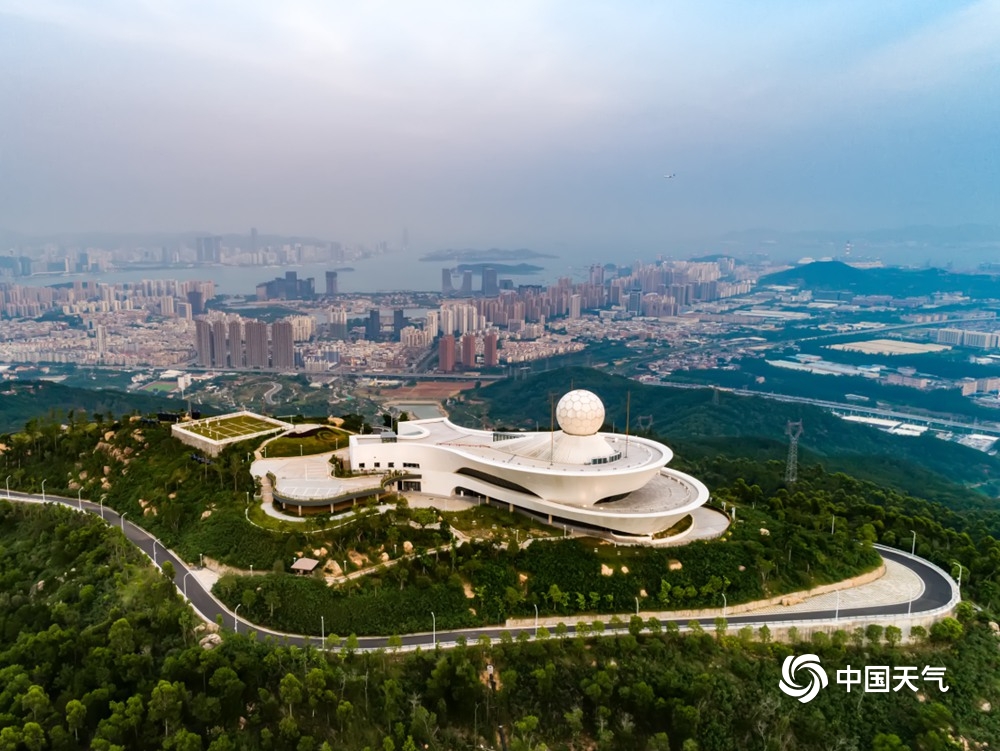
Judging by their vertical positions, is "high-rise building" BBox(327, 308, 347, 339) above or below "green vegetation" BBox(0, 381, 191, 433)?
above

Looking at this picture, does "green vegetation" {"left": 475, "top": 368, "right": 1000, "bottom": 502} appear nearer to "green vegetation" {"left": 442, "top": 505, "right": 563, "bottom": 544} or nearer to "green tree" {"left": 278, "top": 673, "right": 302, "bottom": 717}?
"green vegetation" {"left": 442, "top": 505, "right": 563, "bottom": 544}

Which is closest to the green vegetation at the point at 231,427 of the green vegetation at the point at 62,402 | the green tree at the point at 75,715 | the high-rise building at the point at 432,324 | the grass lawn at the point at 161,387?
the green tree at the point at 75,715

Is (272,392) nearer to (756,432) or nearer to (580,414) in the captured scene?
(756,432)

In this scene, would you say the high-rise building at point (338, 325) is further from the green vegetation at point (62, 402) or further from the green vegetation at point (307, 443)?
the green vegetation at point (307, 443)

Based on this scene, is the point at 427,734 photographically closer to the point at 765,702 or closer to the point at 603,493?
the point at 765,702

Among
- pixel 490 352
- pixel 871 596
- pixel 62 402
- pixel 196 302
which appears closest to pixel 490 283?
pixel 196 302

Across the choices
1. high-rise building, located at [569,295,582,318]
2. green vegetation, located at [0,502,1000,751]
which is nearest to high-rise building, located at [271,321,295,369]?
high-rise building, located at [569,295,582,318]

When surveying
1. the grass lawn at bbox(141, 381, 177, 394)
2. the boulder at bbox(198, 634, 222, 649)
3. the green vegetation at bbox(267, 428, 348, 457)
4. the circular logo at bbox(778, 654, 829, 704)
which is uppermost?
the green vegetation at bbox(267, 428, 348, 457)
